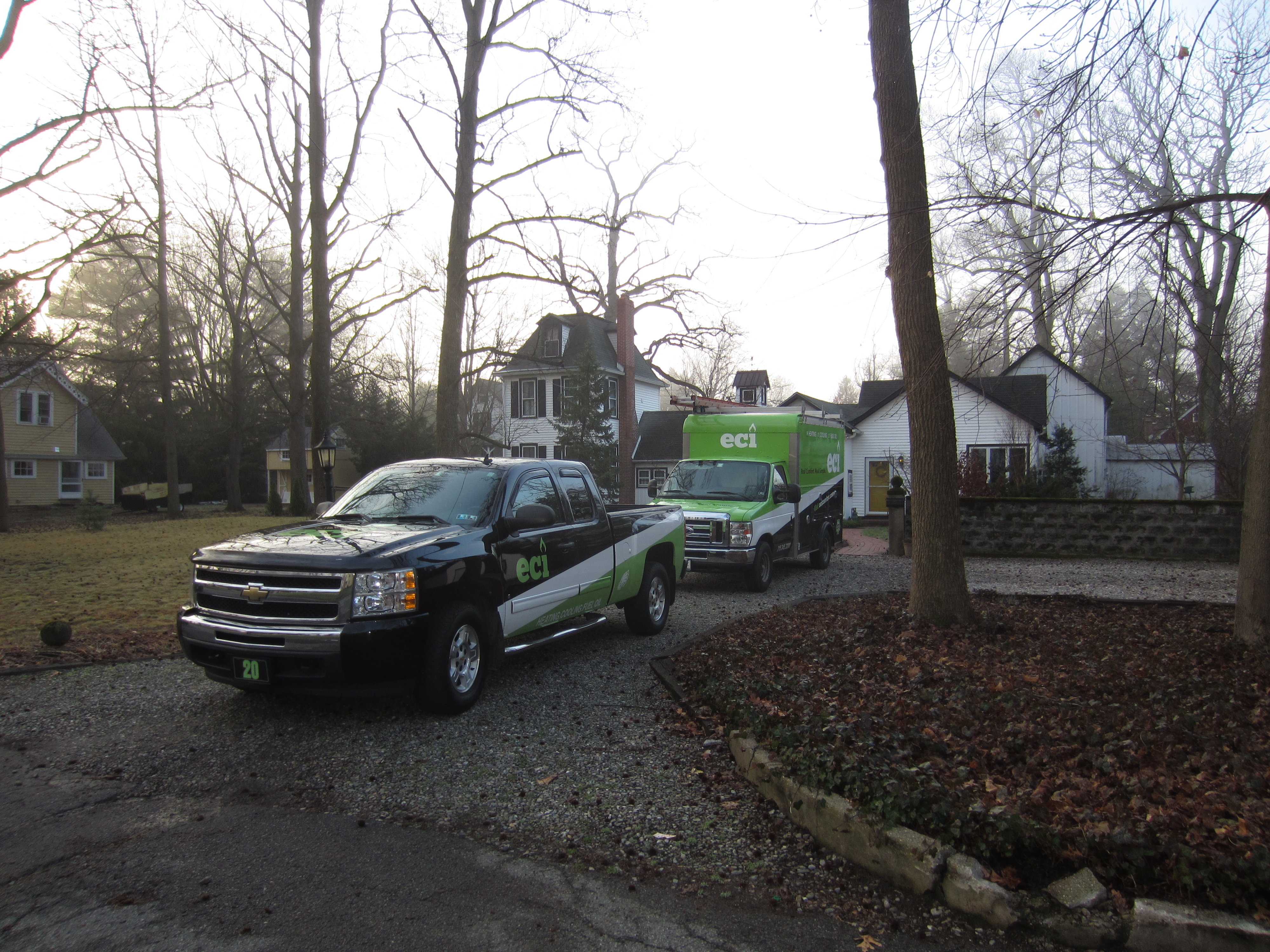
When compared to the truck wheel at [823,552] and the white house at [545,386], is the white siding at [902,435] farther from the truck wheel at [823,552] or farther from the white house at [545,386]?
the white house at [545,386]

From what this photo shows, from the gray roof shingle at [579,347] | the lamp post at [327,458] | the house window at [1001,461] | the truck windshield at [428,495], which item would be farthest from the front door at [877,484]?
the truck windshield at [428,495]

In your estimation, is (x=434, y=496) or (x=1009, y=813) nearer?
(x=1009, y=813)

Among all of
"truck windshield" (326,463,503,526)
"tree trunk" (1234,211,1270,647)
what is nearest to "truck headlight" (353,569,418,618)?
"truck windshield" (326,463,503,526)

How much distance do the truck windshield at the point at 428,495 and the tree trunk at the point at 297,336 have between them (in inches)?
514

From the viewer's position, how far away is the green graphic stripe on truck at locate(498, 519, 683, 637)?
261 inches

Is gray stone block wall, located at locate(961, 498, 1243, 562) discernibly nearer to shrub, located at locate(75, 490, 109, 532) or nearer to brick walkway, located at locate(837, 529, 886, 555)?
brick walkway, located at locate(837, 529, 886, 555)

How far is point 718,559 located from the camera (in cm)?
1212

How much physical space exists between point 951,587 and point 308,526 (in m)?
5.62

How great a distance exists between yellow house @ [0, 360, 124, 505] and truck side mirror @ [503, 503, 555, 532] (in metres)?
36.3

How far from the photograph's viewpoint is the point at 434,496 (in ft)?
22.2

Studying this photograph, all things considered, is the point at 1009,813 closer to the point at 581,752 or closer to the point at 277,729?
the point at 581,752

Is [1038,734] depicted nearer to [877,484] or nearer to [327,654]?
[327,654]

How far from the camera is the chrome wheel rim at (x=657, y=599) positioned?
901cm

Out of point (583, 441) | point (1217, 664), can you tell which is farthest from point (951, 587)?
point (583, 441)
